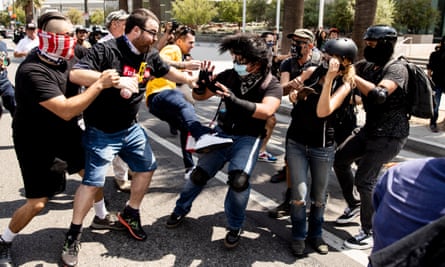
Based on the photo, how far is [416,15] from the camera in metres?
35.2

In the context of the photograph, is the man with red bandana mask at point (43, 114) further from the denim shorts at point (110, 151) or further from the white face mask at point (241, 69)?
the white face mask at point (241, 69)

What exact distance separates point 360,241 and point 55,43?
3.07 meters

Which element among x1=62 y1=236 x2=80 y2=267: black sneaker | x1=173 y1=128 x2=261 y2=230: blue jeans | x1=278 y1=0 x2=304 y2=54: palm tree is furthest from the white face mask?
x1=278 y1=0 x2=304 y2=54: palm tree

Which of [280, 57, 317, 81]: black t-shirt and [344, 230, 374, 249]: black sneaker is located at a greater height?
[280, 57, 317, 81]: black t-shirt

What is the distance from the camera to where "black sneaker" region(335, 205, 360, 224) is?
162 inches

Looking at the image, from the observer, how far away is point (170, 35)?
243 inches

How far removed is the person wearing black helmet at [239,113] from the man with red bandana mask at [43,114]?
3.46ft

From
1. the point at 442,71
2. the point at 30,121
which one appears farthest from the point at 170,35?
the point at 442,71

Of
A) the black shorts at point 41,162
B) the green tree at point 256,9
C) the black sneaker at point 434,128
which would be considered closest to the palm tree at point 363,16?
the black sneaker at point 434,128

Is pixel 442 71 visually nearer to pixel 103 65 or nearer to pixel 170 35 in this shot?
pixel 170 35

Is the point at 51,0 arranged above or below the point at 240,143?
above

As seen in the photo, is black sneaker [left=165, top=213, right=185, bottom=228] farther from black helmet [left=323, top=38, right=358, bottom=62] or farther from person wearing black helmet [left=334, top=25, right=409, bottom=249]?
black helmet [left=323, top=38, right=358, bottom=62]

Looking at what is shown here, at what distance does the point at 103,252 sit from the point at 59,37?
1.81 meters

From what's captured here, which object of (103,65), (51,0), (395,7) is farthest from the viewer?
(51,0)
